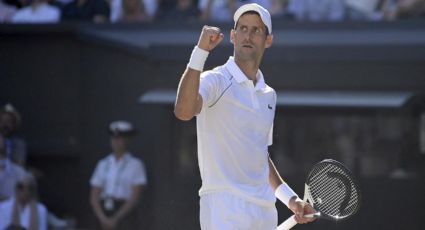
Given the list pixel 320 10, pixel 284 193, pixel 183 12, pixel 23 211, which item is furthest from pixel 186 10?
pixel 284 193

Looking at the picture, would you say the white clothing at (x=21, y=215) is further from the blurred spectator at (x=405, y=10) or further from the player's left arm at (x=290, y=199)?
the player's left arm at (x=290, y=199)

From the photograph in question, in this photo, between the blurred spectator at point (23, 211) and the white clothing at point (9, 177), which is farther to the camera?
the white clothing at point (9, 177)

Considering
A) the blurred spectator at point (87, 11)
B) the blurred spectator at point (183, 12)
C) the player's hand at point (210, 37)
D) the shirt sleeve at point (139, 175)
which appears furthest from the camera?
the blurred spectator at point (87, 11)

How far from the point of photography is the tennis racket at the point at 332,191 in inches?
203

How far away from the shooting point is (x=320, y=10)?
10406 millimetres

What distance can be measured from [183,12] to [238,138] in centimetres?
623

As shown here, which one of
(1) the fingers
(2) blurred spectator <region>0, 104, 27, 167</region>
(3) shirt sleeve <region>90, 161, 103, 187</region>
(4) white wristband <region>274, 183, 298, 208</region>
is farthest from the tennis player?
(2) blurred spectator <region>0, 104, 27, 167</region>

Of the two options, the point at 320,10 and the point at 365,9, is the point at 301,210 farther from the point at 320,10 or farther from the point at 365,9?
the point at 365,9

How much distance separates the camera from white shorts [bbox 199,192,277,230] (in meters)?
4.77

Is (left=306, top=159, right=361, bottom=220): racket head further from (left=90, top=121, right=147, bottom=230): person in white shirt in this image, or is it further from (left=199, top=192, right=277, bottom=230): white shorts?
(left=90, top=121, right=147, bottom=230): person in white shirt

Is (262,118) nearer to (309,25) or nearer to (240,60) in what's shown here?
(240,60)

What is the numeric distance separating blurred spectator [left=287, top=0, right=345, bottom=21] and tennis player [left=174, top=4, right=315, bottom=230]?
5.49m

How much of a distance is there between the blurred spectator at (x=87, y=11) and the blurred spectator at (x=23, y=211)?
2.01 metres

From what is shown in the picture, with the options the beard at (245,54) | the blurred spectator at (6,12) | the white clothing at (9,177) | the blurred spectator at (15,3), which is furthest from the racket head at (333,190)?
the blurred spectator at (15,3)
